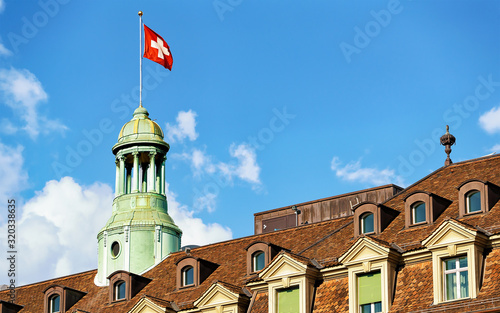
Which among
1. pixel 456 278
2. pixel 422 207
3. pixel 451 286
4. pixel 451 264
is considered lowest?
pixel 451 286

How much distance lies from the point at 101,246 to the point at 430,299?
34.6m

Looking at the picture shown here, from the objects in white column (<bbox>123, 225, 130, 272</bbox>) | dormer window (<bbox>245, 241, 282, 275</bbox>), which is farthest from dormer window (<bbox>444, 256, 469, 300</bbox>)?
white column (<bbox>123, 225, 130, 272</bbox>)

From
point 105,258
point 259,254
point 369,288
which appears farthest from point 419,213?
point 105,258

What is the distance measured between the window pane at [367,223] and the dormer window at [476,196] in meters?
5.94

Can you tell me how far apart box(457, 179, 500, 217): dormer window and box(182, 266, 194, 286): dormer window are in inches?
770

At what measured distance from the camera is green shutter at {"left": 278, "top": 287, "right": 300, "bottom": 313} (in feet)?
215

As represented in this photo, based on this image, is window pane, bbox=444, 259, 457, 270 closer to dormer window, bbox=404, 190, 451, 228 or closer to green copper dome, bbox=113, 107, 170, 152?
dormer window, bbox=404, 190, 451, 228

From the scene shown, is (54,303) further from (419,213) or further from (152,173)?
(419,213)

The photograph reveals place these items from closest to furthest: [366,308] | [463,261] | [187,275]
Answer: [463,261]
[366,308]
[187,275]

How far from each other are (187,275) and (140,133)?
16.9 m

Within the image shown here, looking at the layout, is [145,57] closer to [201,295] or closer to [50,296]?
[50,296]

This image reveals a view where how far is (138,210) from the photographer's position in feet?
289

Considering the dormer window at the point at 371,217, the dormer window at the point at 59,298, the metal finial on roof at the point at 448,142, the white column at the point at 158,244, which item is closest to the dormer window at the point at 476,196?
the dormer window at the point at 371,217

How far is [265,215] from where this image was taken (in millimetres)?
88125
